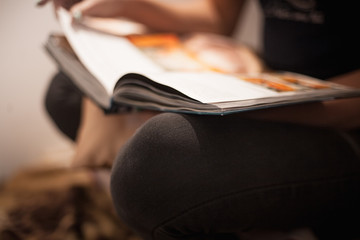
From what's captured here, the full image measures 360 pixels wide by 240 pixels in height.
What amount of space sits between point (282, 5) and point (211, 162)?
16.3 inches

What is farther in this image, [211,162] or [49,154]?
[49,154]

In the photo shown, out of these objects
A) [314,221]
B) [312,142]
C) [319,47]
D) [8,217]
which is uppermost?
[319,47]

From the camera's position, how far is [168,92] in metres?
0.39

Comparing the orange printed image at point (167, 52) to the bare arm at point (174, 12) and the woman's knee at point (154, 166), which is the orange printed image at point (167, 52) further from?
the woman's knee at point (154, 166)

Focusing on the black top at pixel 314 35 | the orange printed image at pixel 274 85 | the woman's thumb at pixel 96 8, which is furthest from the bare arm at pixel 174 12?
the orange printed image at pixel 274 85

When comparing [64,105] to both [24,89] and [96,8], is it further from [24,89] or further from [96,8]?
[24,89]

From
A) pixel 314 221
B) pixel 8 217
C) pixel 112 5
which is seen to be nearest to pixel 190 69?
pixel 112 5

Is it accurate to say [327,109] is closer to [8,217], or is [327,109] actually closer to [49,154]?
[8,217]

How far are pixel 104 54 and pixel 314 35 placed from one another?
40 centimetres

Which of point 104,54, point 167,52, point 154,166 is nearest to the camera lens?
point 154,166

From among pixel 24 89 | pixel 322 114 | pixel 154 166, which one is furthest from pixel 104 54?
pixel 24 89

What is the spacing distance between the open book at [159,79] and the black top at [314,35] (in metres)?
0.14

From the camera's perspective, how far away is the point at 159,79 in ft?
1.40

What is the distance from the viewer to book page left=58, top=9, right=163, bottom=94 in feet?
1.59
